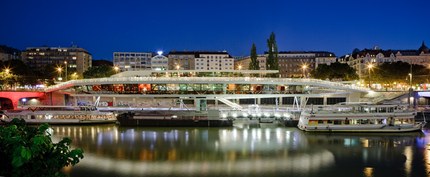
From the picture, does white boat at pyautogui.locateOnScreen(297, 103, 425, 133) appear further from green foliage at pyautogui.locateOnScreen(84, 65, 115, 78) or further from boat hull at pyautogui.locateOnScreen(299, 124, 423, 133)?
green foliage at pyautogui.locateOnScreen(84, 65, 115, 78)

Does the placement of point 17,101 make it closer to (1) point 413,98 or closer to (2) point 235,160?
(2) point 235,160

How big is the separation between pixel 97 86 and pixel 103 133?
66.4 ft

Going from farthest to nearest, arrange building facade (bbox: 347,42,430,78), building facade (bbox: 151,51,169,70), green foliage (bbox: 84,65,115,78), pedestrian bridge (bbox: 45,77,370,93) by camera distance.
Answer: building facade (bbox: 151,51,169,70) → building facade (bbox: 347,42,430,78) → green foliage (bbox: 84,65,115,78) → pedestrian bridge (bbox: 45,77,370,93)

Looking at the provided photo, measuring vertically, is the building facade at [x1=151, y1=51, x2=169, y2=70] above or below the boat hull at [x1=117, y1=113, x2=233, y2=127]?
above

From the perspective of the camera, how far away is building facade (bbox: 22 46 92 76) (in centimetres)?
14938

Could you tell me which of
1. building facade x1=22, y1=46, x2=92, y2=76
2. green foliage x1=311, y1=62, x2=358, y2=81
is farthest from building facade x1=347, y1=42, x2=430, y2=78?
building facade x1=22, y1=46, x2=92, y2=76

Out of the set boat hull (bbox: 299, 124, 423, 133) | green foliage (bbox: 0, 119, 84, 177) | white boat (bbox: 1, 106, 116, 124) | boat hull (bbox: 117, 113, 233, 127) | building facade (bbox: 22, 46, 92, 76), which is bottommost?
boat hull (bbox: 299, 124, 423, 133)

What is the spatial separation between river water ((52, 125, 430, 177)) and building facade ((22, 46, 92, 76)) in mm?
115157

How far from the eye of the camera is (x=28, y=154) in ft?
27.1

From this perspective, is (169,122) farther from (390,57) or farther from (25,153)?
(390,57)

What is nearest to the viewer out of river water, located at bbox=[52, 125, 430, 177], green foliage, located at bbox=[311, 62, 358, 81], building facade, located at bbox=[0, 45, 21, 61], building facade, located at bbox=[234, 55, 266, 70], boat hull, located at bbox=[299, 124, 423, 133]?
river water, located at bbox=[52, 125, 430, 177]

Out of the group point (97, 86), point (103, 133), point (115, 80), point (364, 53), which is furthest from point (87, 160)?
point (364, 53)

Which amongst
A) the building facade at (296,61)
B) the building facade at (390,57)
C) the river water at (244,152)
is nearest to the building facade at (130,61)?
the building facade at (296,61)

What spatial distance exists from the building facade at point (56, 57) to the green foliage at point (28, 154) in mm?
147103
